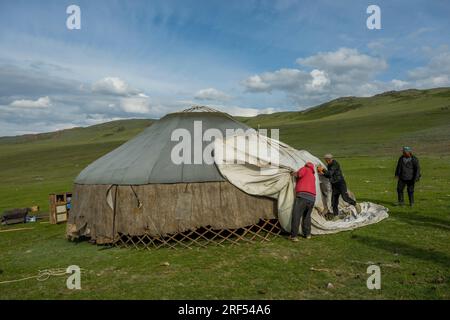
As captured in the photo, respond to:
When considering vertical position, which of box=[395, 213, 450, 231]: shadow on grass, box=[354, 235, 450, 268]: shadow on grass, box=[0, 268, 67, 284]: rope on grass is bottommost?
box=[0, 268, 67, 284]: rope on grass

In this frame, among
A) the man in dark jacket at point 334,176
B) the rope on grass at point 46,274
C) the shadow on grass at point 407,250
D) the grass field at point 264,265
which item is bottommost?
the rope on grass at point 46,274

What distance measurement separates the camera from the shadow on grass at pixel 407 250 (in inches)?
272

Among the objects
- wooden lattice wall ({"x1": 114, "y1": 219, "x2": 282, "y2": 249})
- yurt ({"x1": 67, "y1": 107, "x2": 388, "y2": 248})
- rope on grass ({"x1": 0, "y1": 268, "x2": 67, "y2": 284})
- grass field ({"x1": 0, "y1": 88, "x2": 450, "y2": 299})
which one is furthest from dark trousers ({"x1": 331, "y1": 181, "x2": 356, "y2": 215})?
rope on grass ({"x1": 0, "y1": 268, "x2": 67, "y2": 284})

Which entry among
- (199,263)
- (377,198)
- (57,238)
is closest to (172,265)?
(199,263)

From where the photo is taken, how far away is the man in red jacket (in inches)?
344

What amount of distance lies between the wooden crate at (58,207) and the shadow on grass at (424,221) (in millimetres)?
10733

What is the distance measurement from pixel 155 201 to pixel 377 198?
8294mm

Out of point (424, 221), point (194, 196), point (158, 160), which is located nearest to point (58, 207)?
point (158, 160)

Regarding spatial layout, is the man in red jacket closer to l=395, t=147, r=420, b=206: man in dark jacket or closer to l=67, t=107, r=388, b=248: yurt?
l=67, t=107, r=388, b=248: yurt

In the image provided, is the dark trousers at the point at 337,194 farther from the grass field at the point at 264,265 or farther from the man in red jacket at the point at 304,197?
the man in red jacket at the point at 304,197

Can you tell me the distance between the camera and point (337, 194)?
10625mm

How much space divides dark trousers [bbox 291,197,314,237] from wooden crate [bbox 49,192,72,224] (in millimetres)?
8670

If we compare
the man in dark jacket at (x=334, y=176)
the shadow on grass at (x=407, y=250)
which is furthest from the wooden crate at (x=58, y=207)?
the shadow on grass at (x=407, y=250)

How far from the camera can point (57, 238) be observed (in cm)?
1113
